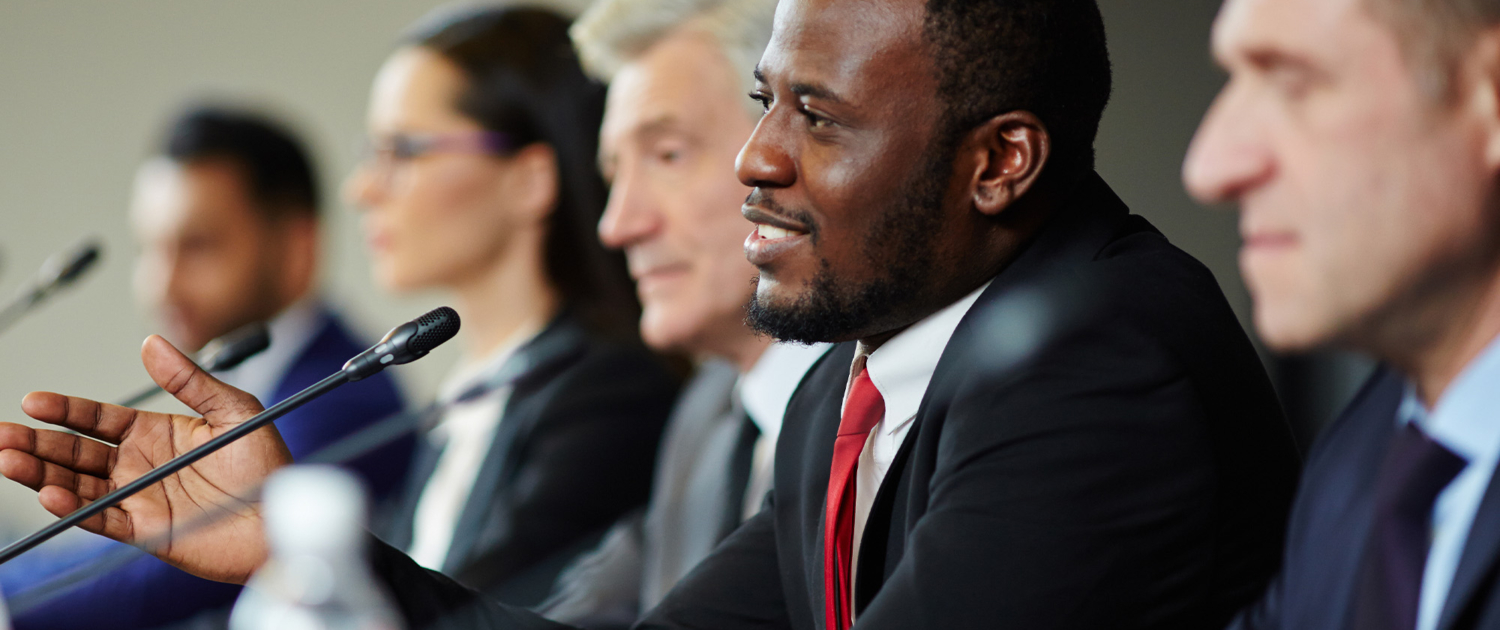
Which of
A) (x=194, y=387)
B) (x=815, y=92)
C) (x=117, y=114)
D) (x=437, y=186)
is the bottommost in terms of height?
(x=194, y=387)

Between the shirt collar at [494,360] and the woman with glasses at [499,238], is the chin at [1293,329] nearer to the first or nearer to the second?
the woman with glasses at [499,238]

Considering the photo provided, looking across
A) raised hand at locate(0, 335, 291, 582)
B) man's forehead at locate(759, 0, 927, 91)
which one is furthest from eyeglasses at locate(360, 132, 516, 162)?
man's forehead at locate(759, 0, 927, 91)

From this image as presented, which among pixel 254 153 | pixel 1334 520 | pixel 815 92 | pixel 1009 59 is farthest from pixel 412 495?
pixel 1334 520

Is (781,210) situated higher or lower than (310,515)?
higher

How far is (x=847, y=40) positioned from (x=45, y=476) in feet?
2.72

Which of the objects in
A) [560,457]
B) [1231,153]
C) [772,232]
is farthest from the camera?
[560,457]

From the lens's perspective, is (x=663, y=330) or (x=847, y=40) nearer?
(x=847, y=40)

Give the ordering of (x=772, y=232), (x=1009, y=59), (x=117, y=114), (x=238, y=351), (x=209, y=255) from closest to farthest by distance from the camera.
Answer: (x=1009, y=59) < (x=772, y=232) < (x=238, y=351) < (x=209, y=255) < (x=117, y=114)

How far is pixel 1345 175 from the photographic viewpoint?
80cm

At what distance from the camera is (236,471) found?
4.33ft

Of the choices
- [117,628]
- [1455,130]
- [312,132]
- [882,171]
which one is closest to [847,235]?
[882,171]

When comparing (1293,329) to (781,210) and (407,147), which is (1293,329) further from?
(407,147)

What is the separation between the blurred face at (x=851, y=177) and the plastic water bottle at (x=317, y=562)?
0.44 m

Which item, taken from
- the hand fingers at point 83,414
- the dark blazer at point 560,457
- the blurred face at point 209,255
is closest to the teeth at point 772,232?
the hand fingers at point 83,414
